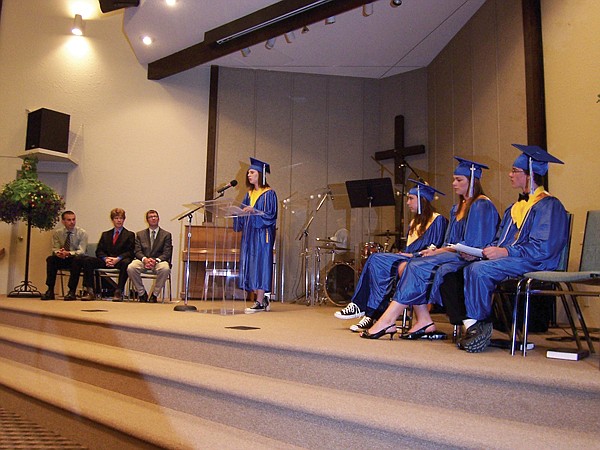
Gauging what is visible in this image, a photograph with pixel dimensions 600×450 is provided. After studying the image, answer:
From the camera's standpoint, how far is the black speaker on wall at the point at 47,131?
748cm

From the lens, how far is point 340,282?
7.13 metres

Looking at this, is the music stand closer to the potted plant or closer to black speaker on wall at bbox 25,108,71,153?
the potted plant

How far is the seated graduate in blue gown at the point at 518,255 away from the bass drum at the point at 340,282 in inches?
153

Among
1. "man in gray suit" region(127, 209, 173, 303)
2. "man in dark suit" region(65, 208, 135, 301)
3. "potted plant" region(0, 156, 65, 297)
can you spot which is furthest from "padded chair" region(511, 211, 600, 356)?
"potted plant" region(0, 156, 65, 297)

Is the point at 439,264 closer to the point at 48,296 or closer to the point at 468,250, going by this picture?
the point at 468,250

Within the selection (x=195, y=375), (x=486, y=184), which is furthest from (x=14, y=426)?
(x=486, y=184)

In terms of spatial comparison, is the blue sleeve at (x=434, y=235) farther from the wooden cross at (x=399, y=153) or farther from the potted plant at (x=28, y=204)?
the potted plant at (x=28, y=204)

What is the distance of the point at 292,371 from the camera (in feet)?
9.50

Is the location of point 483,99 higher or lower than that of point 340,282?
higher

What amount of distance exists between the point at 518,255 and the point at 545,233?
19cm

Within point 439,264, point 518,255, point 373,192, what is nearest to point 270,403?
point 439,264

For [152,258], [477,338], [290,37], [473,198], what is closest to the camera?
[477,338]

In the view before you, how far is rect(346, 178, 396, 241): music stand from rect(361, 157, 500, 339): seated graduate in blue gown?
2469mm

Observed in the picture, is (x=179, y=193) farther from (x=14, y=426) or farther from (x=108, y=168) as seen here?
(x=14, y=426)
